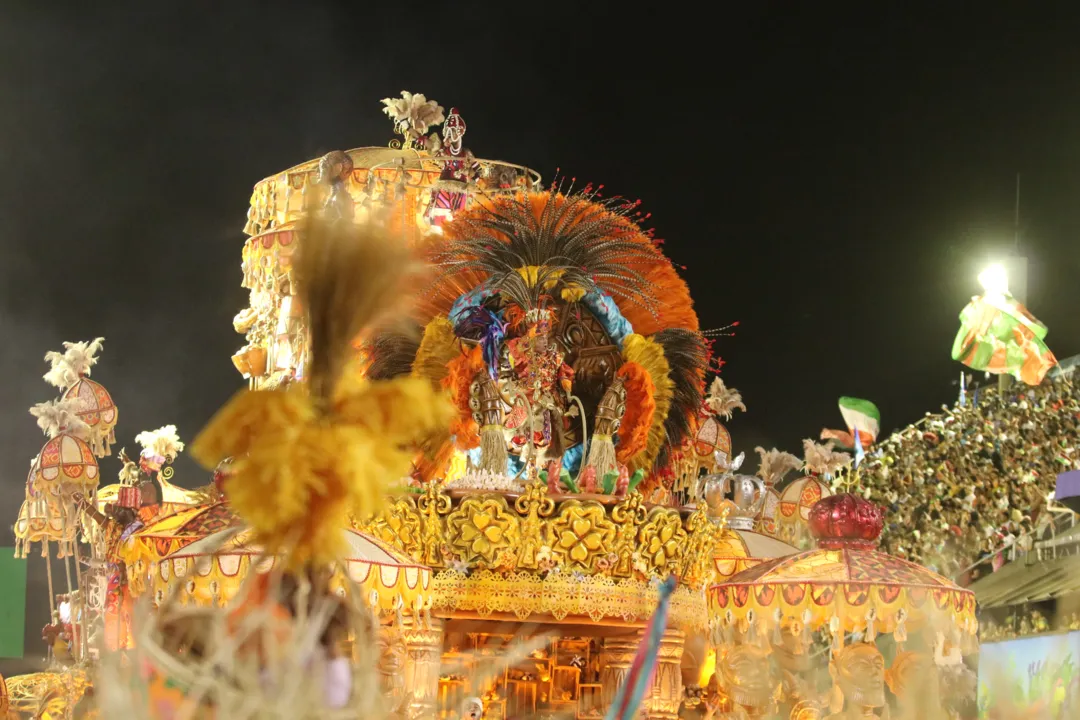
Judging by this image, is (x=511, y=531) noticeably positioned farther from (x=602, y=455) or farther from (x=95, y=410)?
(x=95, y=410)

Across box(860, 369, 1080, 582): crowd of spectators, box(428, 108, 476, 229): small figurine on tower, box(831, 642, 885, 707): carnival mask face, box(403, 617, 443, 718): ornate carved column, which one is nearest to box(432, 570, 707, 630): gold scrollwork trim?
box(403, 617, 443, 718): ornate carved column

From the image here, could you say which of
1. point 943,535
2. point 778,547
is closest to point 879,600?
point 778,547

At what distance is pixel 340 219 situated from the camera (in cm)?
313

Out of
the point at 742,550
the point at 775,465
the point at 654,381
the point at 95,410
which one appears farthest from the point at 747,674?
the point at 95,410

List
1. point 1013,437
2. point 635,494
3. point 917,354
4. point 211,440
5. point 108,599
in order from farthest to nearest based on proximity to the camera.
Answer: point 917,354
point 1013,437
point 108,599
point 635,494
point 211,440

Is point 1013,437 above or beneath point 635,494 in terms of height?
above

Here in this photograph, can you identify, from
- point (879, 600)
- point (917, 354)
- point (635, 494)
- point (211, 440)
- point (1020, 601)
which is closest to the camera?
point (211, 440)

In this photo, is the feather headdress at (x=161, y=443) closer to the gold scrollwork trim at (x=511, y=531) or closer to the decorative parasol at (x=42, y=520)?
the decorative parasol at (x=42, y=520)

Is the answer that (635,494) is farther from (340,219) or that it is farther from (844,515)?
(340,219)

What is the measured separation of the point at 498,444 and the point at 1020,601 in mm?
5290

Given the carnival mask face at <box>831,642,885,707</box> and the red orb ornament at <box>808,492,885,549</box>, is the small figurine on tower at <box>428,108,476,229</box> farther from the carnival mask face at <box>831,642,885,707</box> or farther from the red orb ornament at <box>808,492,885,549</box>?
the carnival mask face at <box>831,642,885,707</box>

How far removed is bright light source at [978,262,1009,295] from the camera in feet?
41.8

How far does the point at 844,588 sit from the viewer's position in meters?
6.47

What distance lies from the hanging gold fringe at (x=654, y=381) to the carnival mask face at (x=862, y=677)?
6.42 ft
